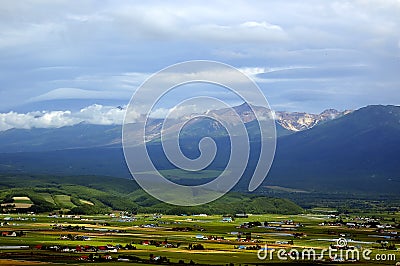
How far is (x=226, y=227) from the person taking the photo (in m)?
97.1

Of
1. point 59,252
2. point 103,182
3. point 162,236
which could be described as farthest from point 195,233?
point 103,182

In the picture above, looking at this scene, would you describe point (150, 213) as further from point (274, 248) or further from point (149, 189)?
point (274, 248)
